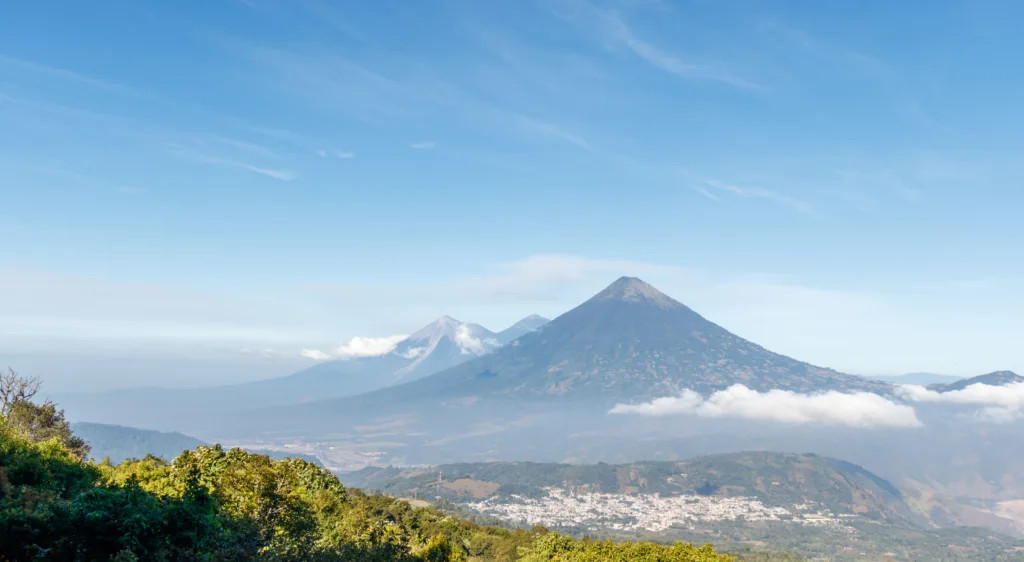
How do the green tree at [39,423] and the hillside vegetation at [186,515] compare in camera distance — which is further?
the green tree at [39,423]

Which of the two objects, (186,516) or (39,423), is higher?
(186,516)

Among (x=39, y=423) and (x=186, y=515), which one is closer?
(x=186, y=515)

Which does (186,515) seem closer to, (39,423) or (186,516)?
(186,516)

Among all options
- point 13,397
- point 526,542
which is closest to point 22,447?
point 13,397

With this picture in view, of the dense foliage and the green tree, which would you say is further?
the green tree

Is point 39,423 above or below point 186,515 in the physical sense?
below

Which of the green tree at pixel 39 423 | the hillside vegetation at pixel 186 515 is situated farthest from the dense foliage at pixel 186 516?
the green tree at pixel 39 423

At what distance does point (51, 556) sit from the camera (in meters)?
17.7

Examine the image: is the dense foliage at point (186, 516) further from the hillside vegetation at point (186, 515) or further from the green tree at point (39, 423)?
the green tree at point (39, 423)

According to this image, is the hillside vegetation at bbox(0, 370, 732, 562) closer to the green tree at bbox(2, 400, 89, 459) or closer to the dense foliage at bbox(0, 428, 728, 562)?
the dense foliage at bbox(0, 428, 728, 562)

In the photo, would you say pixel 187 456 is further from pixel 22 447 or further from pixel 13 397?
pixel 13 397

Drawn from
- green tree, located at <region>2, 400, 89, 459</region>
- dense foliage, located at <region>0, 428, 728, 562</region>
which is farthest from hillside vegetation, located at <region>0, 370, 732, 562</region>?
green tree, located at <region>2, 400, 89, 459</region>

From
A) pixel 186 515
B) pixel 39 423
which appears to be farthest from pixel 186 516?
pixel 39 423

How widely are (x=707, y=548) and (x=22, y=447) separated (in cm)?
4380
